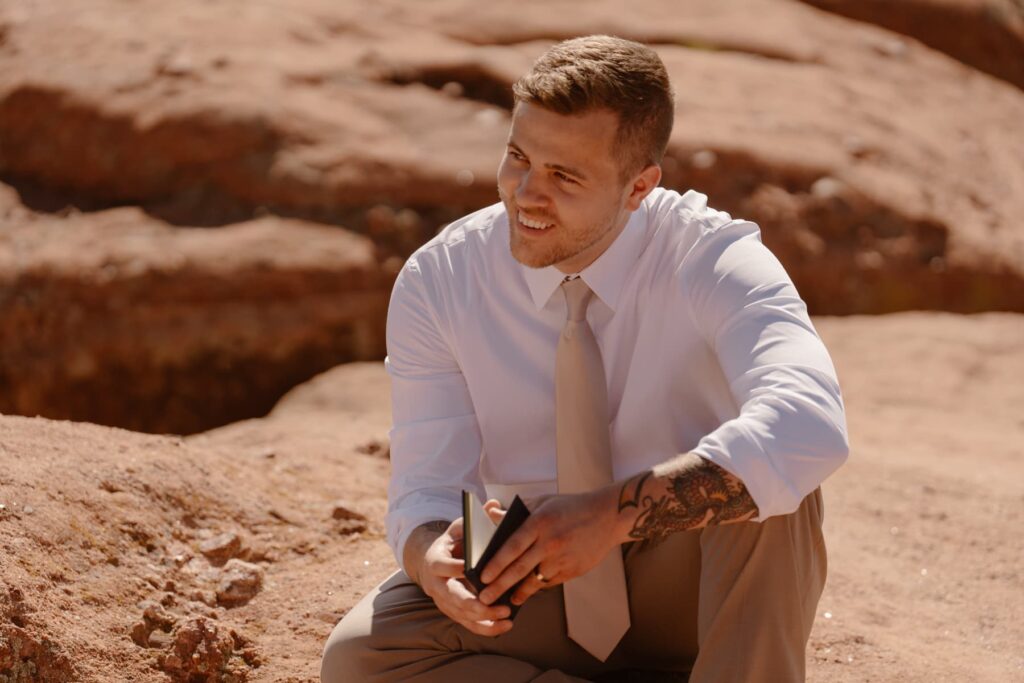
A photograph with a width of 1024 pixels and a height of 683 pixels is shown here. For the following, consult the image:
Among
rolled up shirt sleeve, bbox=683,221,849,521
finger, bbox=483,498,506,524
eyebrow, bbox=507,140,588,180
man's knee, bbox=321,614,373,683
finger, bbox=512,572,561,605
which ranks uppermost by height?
A: eyebrow, bbox=507,140,588,180

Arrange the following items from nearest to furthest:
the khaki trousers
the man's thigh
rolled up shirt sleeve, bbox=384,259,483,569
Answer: the khaki trousers
the man's thigh
rolled up shirt sleeve, bbox=384,259,483,569

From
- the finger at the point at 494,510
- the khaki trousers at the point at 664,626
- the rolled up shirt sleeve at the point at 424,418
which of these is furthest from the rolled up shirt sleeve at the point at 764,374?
the rolled up shirt sleeve at the point at 424,418

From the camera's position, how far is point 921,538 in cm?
416

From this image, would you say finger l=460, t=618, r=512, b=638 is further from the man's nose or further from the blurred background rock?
the blurred background rock

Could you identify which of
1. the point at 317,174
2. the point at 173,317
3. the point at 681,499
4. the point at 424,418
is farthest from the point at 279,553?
the point at 317,174

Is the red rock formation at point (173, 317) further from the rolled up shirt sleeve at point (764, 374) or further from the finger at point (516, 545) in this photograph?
the finger at point (516, 545)

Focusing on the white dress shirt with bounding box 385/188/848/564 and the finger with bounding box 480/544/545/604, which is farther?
the white dress shirt with bounding box 385/188/848/564

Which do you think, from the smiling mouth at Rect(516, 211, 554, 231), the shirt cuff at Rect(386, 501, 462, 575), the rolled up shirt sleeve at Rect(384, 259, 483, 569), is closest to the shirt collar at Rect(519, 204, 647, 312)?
the smiling mouth at Rect(516, 211, 554, 231)

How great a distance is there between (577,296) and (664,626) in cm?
72

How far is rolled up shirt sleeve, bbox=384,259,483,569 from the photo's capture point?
8.91 ft

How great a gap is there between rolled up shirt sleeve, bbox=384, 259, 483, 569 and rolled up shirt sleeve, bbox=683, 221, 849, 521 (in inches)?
21.9

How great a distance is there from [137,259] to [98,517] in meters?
2.81

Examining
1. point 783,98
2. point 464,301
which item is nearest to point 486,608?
point 464,301

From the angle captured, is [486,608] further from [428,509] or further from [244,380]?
[244,380]
